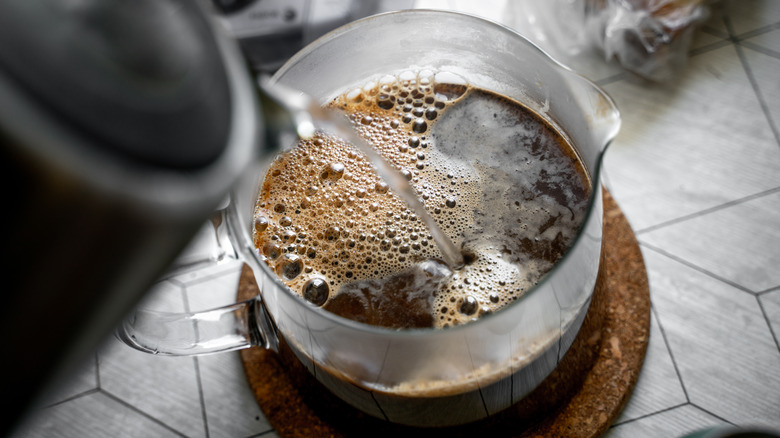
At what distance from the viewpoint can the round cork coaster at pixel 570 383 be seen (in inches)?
21.8

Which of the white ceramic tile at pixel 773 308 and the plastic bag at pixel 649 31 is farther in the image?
the plastic bag at pixel 649 31

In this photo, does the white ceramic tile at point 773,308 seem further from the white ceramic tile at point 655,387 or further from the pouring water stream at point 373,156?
the pouring water stream at point 373,156

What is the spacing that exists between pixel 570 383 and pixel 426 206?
21 cm

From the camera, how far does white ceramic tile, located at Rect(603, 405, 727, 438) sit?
0.65m

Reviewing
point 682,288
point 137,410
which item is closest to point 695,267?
point 682,288

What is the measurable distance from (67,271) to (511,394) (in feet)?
1.20

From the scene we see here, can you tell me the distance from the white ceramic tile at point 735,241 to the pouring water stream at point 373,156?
33cm

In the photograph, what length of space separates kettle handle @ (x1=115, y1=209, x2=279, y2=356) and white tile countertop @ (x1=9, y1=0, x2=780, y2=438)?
146 millimetres

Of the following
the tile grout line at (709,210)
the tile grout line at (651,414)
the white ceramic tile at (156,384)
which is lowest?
the tile grout line at (651,414)

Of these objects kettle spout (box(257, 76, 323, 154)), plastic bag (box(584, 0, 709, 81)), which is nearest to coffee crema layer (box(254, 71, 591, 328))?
kettle spout (box(257, 76, 323, 154))

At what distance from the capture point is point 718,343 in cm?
70

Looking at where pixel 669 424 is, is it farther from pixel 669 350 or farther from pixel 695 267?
pixel 695 267

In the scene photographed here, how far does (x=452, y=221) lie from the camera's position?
Result: 55 centimetres

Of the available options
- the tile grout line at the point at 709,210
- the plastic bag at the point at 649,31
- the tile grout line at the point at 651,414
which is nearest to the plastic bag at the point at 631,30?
the plastic bag at the point at 649,31
